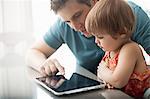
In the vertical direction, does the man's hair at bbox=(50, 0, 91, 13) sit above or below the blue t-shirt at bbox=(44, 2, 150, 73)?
above

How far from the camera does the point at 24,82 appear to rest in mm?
1083

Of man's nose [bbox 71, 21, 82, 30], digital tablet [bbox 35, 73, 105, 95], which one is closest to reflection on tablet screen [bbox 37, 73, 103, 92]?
digital tablet [bbox 35, 73, 105, 95]

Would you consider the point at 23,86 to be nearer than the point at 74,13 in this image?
Yes

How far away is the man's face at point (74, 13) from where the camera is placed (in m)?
1.21

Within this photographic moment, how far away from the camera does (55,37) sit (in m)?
1.46

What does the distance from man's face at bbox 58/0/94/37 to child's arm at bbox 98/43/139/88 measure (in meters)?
0.28

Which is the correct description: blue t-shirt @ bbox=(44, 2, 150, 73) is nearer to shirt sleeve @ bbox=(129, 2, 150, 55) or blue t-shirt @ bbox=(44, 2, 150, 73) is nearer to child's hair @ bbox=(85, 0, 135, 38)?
shirt sleeve @ bbox=(129, 2, 150, 55)

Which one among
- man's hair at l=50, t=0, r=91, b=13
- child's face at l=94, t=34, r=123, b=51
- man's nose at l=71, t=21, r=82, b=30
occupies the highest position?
man's hair at l=50, t=0, r=91, b=13

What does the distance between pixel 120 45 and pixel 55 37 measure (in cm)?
49

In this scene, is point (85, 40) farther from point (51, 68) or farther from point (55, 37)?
point (51, 68)

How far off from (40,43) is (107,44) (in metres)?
0.53

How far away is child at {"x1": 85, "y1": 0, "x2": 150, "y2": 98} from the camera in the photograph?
3.25 ft

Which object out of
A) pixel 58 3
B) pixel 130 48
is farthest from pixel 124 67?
pixel 58 3

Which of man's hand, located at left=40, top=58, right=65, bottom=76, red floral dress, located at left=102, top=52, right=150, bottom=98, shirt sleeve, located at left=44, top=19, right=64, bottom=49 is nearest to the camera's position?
red floral dress, located at left=102, top=52, right=150, bottom=98
